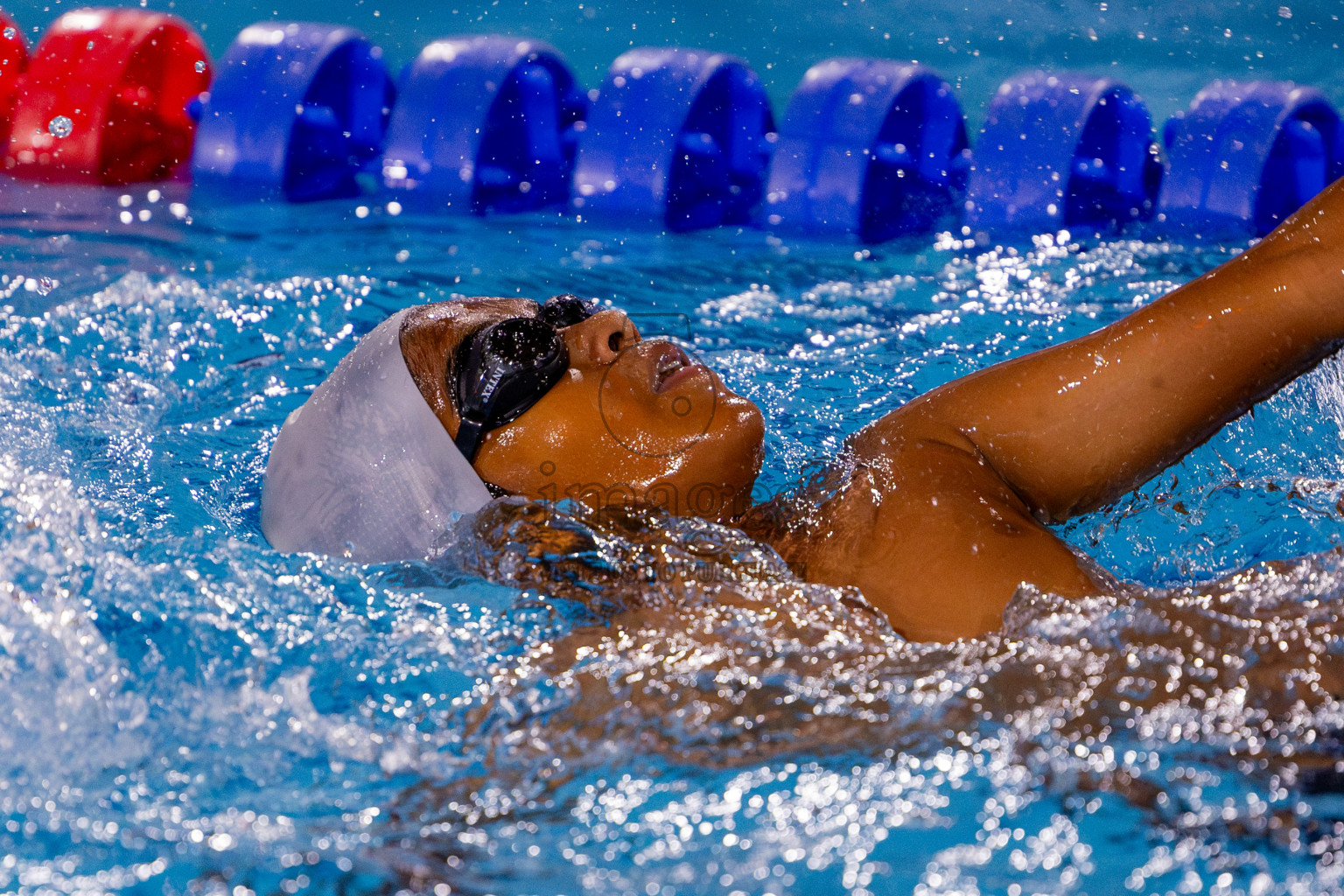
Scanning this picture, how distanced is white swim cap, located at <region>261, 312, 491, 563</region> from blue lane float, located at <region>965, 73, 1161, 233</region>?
3.18m

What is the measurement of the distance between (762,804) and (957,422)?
0.83 metres

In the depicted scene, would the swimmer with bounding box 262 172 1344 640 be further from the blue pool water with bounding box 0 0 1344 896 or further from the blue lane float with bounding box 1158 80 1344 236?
the blue lane float with bounding box 1158 80 1344 236

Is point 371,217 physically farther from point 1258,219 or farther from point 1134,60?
point 1134,60

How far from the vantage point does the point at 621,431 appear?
1.85m

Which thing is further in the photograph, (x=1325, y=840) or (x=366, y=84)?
(x=366, y=84)

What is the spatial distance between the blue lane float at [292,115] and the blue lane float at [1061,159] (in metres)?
2.64

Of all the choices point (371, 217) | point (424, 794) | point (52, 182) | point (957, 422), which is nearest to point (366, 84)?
point (371, 217)

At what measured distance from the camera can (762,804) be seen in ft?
4.68

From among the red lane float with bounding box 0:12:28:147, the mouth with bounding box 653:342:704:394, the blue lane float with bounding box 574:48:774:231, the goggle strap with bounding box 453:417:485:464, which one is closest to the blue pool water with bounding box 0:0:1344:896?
the goggle strap with bounding box 453:417:485:464

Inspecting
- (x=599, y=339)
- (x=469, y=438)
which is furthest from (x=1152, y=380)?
(x=469, y=438)

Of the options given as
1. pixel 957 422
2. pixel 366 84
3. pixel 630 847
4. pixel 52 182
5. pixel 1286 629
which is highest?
pixel 366 84

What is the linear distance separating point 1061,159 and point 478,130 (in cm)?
231

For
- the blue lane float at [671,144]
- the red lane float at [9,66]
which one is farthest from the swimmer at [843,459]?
the red lane float at [9,66]

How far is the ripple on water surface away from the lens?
1359 millimetres
